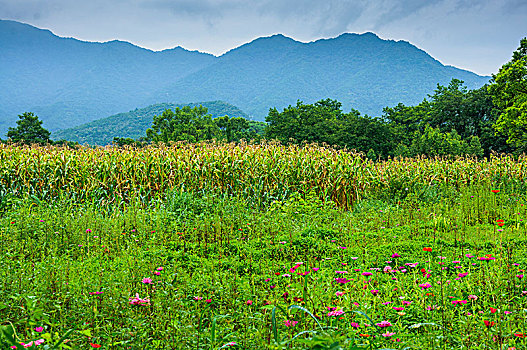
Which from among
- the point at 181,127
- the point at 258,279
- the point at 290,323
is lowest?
the point at 258,279

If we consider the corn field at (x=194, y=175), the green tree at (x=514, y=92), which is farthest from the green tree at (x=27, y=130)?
the green tree at (x=514, y=92)

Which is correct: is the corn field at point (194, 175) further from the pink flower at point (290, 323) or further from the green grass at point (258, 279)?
the pink flower at point (290, 323)

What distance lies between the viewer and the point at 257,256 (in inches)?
156

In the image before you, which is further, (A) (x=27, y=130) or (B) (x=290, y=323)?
(A) (x=27, y=130)

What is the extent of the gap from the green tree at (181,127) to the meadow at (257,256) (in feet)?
93.1

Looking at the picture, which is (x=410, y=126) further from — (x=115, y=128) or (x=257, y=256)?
(x=115, y=128)

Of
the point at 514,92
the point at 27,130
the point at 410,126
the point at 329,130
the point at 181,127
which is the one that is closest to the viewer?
the point at 514,92

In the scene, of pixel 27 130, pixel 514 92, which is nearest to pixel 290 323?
pixel 514 92

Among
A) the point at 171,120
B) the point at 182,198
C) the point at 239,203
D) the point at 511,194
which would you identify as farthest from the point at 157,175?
the point at 171,120

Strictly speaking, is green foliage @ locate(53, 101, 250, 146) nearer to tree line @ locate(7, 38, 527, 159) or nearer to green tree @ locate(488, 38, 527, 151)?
tree line @ locate(7, 38, 527, 159)

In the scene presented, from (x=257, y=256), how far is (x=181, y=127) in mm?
35419

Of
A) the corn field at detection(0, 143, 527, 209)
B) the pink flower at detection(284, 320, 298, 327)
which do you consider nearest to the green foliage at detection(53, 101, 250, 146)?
the corn field at detection(0, 143, 527, 209)

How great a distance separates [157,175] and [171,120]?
3271 centimetres

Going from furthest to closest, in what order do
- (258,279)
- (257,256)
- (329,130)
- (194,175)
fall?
1. (329,130)
2. (194,175)
3. (257,256)
4. (258,279)
